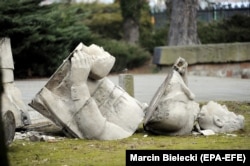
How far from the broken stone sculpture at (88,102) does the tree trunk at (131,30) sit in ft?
66.1

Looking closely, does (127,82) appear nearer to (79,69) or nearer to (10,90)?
(10,90)

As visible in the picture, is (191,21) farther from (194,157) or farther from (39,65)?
(194,157)

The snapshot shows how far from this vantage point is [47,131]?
27.1ft

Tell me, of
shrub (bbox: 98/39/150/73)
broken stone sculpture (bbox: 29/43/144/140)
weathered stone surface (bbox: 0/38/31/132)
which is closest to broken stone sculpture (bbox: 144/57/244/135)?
broken stone sculpture (bbox: 29/43/144/140)

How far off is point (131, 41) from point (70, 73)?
2054 centimetres

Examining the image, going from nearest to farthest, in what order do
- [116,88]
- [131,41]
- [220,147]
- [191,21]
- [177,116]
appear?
1. [220,147]
2. [177,116]
3. [116,88]
4. [191,21]
5. [131,41]

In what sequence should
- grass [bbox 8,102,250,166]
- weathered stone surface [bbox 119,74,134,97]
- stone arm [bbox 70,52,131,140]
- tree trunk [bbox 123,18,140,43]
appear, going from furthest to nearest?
1. tree trunk [bbox 123,18,140,43]
2. weathered stone surface [bbox 119,74,134,97]
3. stone arm [bbox 70,52,131,140]
4. grass [bbox 8,102,250,166]

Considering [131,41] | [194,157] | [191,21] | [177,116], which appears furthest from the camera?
[131,41]

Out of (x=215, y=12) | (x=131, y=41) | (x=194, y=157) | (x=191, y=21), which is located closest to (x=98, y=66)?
(x=194, y=157)

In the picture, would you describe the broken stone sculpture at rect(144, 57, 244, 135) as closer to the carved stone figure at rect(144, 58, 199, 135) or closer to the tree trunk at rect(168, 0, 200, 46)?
the carved stone figure at rect(144, 58, 199, 135)

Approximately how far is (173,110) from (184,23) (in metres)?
14.7

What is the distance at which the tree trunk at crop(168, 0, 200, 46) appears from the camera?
71.3 ft

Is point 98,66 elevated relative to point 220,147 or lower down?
elevated

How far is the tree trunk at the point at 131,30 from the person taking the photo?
28031mm
